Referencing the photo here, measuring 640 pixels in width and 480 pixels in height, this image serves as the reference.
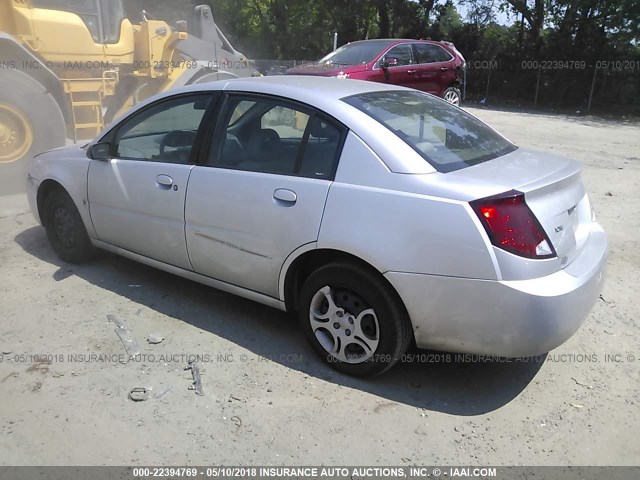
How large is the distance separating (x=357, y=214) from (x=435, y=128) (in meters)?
0.90

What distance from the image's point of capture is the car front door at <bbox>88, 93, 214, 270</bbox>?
3689 mm

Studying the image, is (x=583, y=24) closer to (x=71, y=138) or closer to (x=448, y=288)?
(x=71, y=138)

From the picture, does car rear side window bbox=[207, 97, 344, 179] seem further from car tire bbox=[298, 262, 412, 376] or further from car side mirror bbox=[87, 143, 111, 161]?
car side mirror bbox=[87, 143, 111, 161]

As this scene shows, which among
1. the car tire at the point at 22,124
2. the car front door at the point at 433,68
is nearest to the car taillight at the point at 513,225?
the car tire at the point at 22,124

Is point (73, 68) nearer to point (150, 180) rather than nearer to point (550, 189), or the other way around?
point (150, 180)

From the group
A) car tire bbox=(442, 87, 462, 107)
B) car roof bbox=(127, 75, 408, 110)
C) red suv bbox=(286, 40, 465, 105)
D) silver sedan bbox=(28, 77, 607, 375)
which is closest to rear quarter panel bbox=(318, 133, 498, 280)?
silver sedan bbox=(28, 77, 607, 375)

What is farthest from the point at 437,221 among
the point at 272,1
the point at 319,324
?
the point at 272,1

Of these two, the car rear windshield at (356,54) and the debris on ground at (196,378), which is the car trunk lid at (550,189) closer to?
the debris on ground at (196,378)

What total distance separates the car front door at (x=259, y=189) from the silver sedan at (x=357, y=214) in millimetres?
10

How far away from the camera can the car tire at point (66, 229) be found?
14.8ft

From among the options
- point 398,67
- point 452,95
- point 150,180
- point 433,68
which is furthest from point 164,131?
point 452,95

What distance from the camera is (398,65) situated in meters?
11.1

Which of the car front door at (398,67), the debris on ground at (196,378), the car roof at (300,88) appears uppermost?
the car front door at (398,67)

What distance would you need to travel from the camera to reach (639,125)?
16172 millimetres
